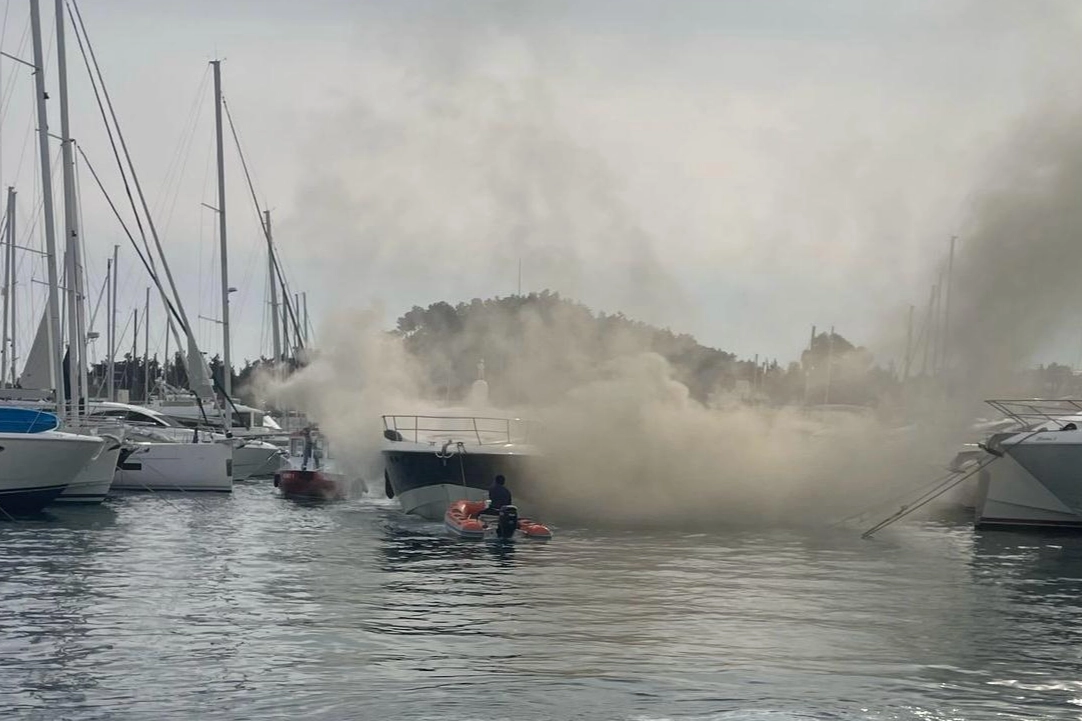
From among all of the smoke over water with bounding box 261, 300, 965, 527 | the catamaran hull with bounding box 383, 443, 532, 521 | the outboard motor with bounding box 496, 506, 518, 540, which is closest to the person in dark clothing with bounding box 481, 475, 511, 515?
the outboard motor with bounding box 496, 506, 518, 540

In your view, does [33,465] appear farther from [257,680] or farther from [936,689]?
[936,689]

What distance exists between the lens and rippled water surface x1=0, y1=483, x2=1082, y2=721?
15.9 metres

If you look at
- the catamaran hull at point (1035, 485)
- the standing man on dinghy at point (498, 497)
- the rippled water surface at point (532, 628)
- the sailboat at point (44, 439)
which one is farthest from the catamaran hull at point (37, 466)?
the catamaran hull at point (1035, 485)

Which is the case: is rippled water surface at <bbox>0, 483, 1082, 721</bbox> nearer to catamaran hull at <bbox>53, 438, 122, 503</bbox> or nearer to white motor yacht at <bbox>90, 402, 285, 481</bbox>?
catamaran hull at <bbox>53, 438, 122, 503</bbox>

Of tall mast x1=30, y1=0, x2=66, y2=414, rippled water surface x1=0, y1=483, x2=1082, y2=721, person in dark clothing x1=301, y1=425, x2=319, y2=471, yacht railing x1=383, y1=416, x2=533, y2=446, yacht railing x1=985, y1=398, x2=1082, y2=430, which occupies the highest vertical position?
tall mast x1=30, y1=0, x2=66, y2=414

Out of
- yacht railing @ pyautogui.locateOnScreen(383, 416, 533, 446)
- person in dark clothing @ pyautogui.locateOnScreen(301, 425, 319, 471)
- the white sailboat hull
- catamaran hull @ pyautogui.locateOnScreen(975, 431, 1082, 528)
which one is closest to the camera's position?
catamaran hull @ pyautogui.locateOnScreen(975, 431, 1082, 528)

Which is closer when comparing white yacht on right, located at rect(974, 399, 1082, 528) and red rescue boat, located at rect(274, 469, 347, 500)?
white yacht on right, located at rect(974, 399, 1082, 528)

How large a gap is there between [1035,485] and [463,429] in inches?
675

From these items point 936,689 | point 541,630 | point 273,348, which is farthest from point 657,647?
point 273,348

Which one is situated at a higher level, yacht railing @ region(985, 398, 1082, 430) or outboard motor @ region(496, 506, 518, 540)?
yacht railing @ region(985, 398, 1082, 430)

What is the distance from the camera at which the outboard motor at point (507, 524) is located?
111 feet

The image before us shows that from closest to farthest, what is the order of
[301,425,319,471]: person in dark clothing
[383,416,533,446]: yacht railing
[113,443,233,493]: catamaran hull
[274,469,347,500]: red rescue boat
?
1. [383,416,533,446]: yacht railing
2. [274,469,347,500]: red rescue boat
3. [113,443,233,493]: catamaran hull
4. [301,425,319,471]: person in dark clothing

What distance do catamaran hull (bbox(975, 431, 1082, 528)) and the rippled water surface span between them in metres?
2.79

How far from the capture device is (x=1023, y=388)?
4672cm
